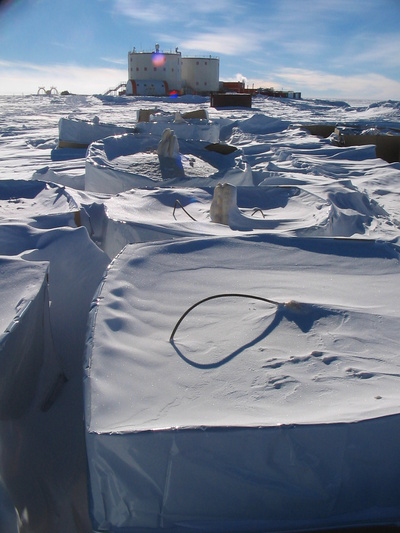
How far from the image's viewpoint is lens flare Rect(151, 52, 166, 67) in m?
28.3

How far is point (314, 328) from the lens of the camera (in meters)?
1.71

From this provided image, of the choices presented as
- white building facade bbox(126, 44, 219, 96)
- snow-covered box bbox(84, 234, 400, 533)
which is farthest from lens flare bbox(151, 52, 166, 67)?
snow-covered box bbox(84, 234, 400, 533)

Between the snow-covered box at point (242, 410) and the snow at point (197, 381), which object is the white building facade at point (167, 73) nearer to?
the snow at point (197, 381)

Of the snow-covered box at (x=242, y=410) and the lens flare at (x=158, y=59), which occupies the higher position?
the lens flare at (x=158, y=59)

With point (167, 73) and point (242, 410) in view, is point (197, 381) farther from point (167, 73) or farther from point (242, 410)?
point (167, 73)

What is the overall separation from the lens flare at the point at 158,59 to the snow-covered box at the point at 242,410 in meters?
29.2

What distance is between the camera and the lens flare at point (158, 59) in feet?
92.7

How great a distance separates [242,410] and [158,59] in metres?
29.9

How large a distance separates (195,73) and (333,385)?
3158cm

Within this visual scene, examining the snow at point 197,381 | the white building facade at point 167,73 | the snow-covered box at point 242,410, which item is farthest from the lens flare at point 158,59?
the snow-covered box at point 242,410

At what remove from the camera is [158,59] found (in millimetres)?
28281

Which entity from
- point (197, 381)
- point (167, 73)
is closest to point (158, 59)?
point (167, 73)

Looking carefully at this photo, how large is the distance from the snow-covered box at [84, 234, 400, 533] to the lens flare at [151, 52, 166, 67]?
29164 millimetres

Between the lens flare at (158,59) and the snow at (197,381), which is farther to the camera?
the lens flare at (158,59)
